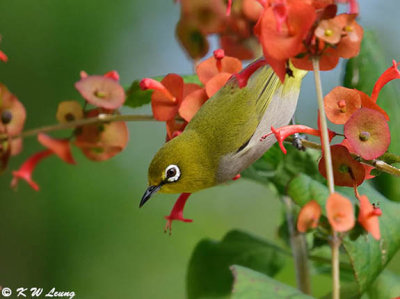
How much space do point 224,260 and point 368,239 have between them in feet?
1.14

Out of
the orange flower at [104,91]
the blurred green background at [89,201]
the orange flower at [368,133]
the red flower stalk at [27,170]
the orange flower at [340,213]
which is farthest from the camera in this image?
the blurred green background at [89,201]

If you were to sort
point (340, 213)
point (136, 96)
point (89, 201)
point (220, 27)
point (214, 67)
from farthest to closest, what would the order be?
point (89, 201)
point (220, 27)
point (136, 96)
point (214, 67)
point (340, 213)

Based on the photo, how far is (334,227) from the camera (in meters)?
0.53

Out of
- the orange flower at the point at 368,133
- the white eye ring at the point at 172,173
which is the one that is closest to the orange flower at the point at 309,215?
the orange flower at the point at 368,133

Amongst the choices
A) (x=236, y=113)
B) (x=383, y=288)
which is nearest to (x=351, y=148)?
(x=236, y=113)

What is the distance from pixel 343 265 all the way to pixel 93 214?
4.11 ft

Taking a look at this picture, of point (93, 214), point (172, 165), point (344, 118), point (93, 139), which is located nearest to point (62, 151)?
point (93, 139)

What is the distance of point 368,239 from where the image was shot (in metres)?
0.76

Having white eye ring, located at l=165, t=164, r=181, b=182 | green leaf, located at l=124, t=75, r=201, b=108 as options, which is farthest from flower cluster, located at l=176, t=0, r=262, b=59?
white eye ring, located at l=165, t=164, r=181, b=182

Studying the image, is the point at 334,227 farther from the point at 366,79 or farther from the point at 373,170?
the point at 366,79

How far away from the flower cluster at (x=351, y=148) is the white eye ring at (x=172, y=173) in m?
0.25

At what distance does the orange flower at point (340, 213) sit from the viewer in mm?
525

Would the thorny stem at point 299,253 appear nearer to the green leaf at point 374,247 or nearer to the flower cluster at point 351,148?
the green leaf at point 374,247

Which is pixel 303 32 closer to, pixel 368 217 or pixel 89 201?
pixel 368 217
